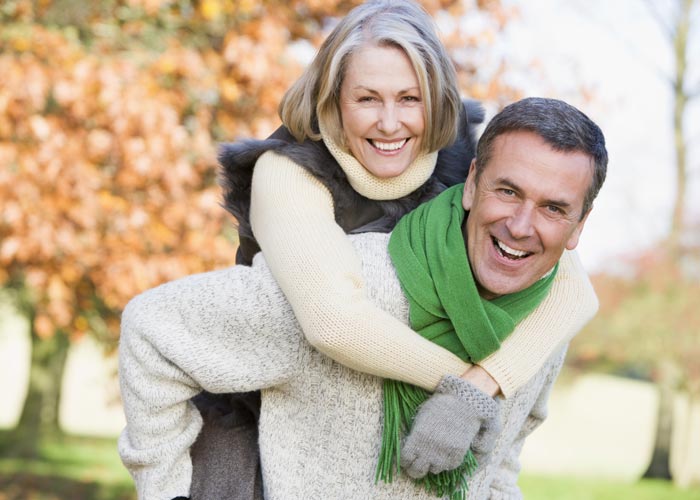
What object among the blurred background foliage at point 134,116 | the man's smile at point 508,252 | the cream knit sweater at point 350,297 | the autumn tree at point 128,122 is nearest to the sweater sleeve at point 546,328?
the cream knit sweater at point 350,297

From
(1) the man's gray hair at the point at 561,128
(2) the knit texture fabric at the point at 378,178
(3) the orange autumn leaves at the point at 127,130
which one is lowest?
(3) the orange autumn leaves at the point at 127,130

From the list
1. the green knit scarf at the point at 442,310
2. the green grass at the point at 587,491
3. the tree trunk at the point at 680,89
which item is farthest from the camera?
the tree trunk at the point at 680,89

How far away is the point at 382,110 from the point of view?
2607mm

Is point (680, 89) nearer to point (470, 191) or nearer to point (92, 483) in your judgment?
point (92, 483)

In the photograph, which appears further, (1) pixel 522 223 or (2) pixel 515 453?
(2) pixel 515 453

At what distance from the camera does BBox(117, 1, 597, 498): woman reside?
7.51 feet

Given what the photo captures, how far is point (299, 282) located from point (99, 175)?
2948mm

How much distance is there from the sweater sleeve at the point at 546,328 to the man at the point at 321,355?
0.26ft

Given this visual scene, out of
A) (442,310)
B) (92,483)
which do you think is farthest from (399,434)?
(92,483)

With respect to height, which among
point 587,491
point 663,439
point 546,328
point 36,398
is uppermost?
point 546,328

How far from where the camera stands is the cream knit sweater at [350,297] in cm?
218

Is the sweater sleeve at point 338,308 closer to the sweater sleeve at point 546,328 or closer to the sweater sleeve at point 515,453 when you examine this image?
the sweater sleeve at point 546,328

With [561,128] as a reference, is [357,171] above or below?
below

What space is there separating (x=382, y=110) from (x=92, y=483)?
8255 millimetres
